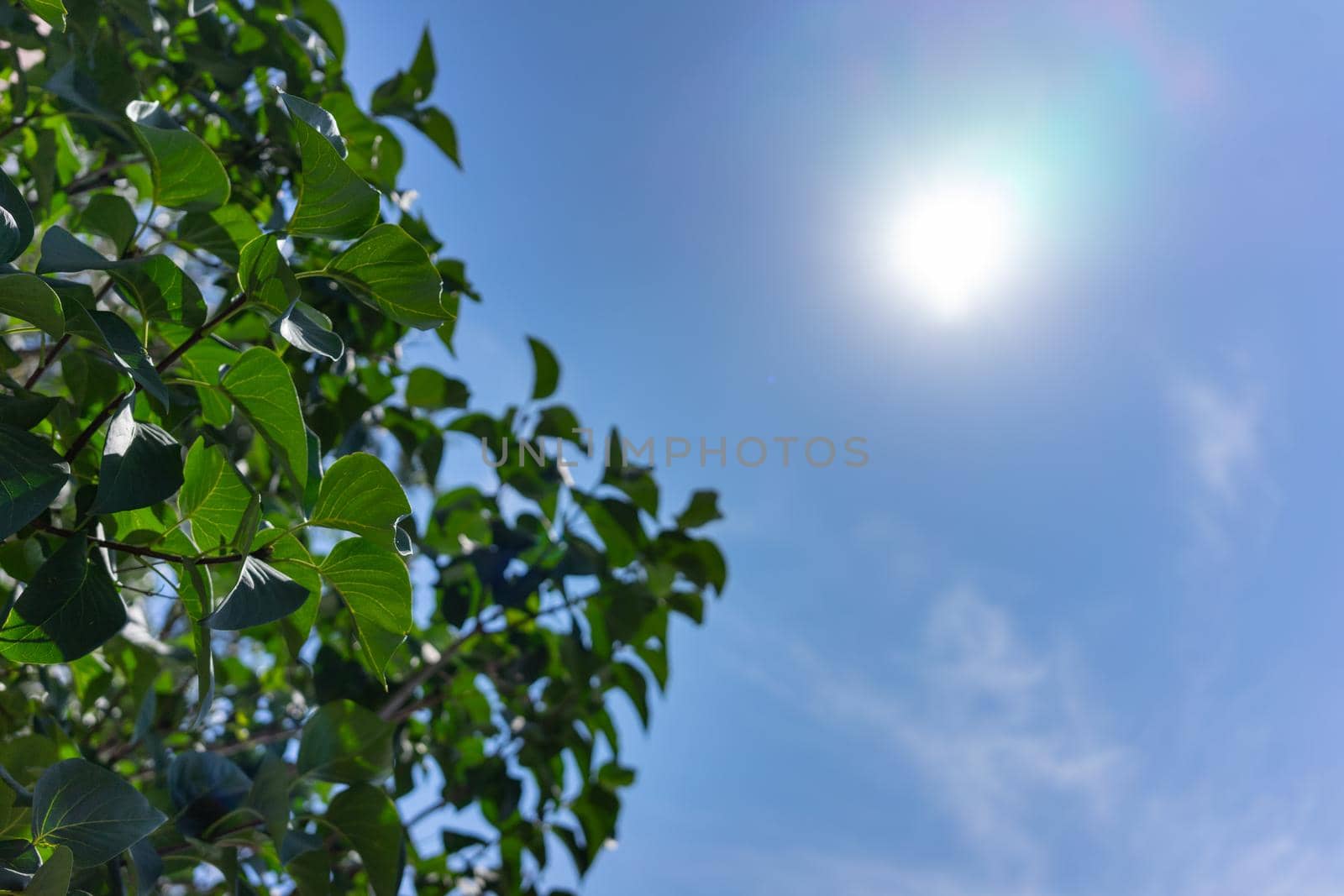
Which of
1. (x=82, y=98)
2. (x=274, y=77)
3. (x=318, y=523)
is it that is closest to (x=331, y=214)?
(x=318, y=523)

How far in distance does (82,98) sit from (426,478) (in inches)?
26.4

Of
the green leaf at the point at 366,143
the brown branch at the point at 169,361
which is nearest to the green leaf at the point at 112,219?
the brown branch at the point at 169,361

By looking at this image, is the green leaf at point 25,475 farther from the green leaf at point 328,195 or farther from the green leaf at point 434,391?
the green leaf at point 434,391

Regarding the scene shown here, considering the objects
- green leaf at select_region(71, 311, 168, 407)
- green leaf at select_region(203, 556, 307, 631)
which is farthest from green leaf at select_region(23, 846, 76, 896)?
green leaf at select_region(71, 311, 168, 407)

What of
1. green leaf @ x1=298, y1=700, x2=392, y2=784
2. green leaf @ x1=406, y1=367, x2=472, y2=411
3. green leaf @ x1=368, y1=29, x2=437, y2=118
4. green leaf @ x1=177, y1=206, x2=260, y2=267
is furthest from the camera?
green leaf @ x1=406, y1=367, x2=472, y2=411

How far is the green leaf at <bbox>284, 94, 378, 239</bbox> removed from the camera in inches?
19.9

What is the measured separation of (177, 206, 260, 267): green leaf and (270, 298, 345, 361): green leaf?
0.17 m

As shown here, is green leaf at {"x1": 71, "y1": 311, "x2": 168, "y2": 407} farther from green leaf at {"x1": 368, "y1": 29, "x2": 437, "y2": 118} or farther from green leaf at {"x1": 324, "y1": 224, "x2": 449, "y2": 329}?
green leaf at {"x1": 368, "y1": 29, "x2": 437, "y2": 118}

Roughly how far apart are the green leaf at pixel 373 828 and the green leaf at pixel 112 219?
445mm

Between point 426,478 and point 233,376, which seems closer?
point 233,376

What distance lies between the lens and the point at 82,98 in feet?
2.36

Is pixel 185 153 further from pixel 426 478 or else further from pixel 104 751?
pixel 104 751

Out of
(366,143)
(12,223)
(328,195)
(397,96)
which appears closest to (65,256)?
(12,223)

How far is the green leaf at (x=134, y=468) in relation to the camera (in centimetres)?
49
